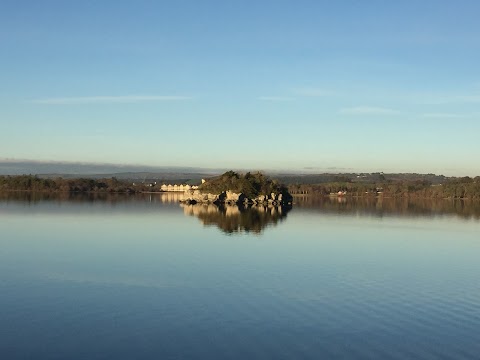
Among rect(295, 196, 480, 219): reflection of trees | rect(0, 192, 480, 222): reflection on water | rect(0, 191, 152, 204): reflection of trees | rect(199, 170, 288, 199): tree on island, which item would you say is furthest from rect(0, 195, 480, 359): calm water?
rect(199, 170, 288, 199): tree on island

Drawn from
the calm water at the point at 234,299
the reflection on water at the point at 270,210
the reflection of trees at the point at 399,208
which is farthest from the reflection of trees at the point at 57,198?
the calm water at the point at 234,299

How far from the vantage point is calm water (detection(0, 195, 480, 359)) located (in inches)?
628

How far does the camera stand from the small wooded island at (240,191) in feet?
369

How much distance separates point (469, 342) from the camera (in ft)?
55.0

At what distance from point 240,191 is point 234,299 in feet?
296

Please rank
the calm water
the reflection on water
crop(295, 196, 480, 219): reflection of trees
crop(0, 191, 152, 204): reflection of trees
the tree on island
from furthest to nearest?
1. the tree on island
2. crop(0, 191, 152, 204): reflection of trees
3. crop(295, 196, 480, 219): reflection of trees
4. the reflection on water
5. the calm water

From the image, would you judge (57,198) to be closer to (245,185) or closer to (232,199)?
(232,199)

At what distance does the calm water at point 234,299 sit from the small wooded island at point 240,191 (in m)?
71.2

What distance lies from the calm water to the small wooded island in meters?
71.2

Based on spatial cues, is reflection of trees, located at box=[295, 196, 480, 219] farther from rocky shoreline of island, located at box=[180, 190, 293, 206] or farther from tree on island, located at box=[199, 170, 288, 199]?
tree on island, located at box=[199, 170, 288, 199]

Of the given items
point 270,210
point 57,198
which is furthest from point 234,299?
point 57,198

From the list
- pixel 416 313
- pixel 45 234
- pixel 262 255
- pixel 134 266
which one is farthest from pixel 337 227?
pixel 416 313

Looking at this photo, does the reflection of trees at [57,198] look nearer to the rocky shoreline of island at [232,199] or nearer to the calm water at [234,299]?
the rocky shoreline of island at [232,199]

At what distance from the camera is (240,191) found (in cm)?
11181
